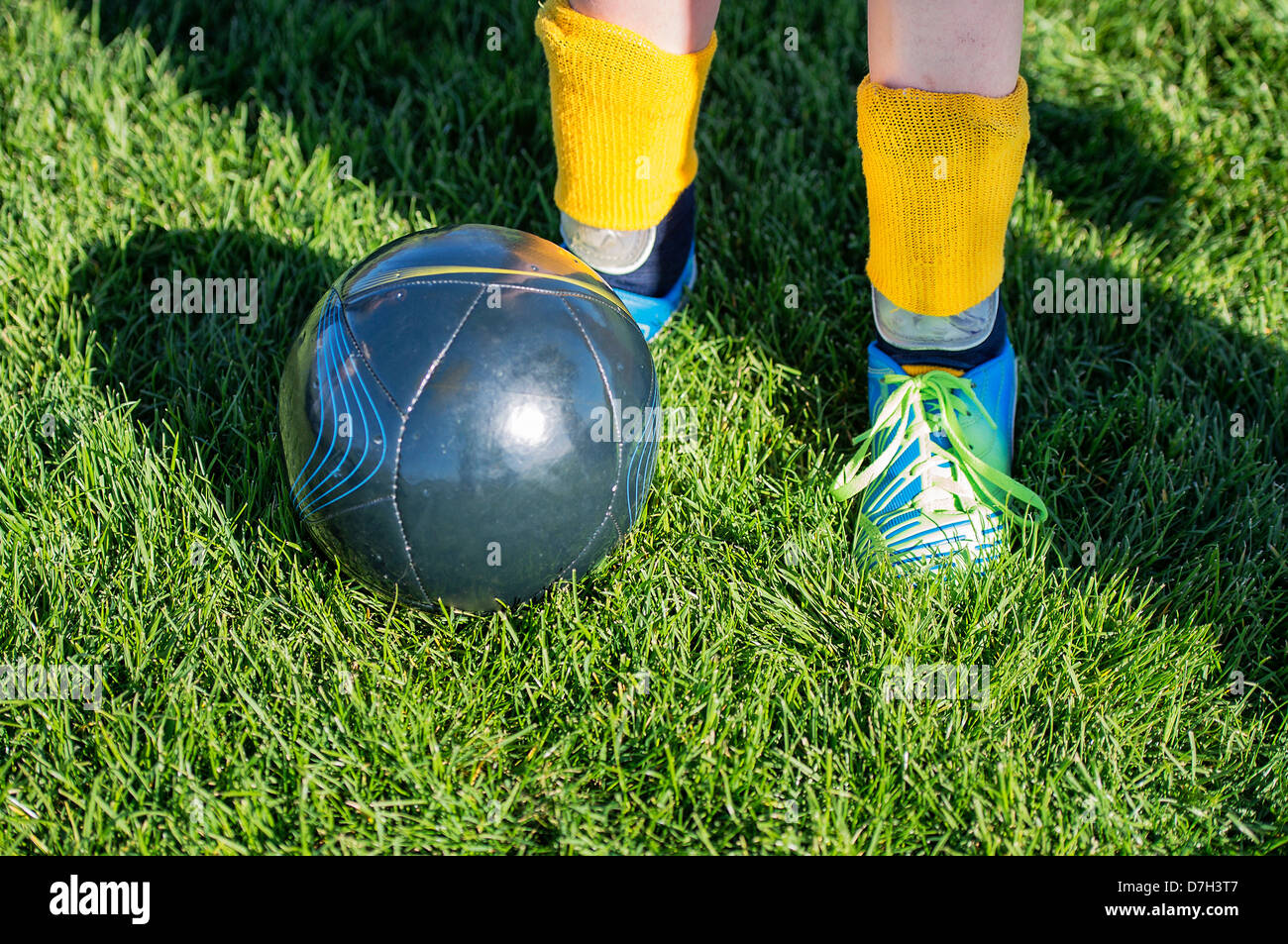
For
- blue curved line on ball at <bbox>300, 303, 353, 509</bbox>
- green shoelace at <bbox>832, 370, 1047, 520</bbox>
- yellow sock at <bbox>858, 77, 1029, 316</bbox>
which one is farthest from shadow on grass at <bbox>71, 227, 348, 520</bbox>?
yellow sock at <bbox>858, 77, 1029, 316</bbox>

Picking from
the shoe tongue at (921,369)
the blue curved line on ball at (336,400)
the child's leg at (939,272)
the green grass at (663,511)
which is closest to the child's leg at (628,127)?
the green grass at (663,511)

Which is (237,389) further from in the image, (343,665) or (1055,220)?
(1055,220)

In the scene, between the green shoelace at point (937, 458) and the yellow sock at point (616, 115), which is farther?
the green shoelace at point (937, 458)

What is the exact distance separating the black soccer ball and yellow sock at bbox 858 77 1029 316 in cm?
67

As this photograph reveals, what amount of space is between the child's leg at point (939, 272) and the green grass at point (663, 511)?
138 mm

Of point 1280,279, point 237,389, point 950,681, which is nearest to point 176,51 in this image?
point 237,389

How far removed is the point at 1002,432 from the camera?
2.67 meters

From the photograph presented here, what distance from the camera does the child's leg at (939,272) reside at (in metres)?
2.16

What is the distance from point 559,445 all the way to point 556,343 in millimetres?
201

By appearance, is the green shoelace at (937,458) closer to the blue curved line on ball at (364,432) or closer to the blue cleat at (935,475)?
the blue cleat at (935,475)

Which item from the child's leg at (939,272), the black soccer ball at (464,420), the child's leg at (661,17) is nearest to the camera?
the black soccer ball at (464,420)

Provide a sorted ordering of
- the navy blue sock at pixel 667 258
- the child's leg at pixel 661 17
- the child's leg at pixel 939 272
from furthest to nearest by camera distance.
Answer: the navy blue sock at pixel 667 258 < the child's leg at pixel 661 17 < the child's leg at pixel 939 272

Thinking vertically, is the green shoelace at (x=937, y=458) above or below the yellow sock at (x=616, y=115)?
below
